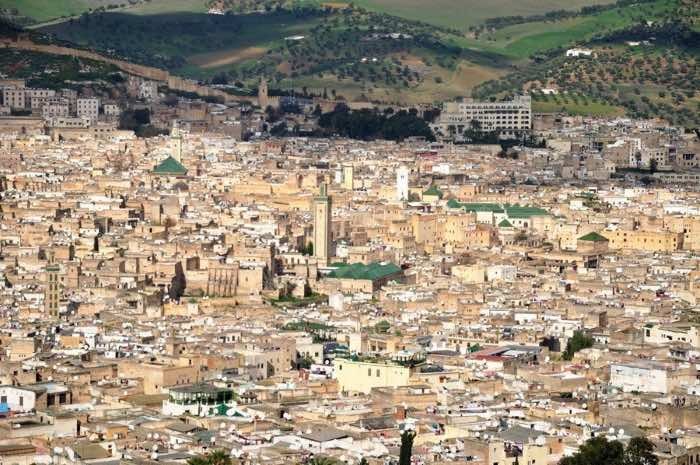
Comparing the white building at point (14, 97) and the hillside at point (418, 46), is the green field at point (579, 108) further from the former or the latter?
the white building at point (14, 97)

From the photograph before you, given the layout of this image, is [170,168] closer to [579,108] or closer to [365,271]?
[365,271]

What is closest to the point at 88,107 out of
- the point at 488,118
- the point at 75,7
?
the point at 488,118

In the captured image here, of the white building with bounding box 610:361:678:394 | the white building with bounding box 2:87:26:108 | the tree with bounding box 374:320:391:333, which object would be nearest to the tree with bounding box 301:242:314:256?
the tree with bounding box 374:320:391:333

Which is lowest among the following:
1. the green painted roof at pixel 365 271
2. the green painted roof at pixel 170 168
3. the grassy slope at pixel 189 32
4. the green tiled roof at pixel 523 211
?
the green painted roof at pixel 365 271

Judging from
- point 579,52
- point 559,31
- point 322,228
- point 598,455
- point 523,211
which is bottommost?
point 598,455

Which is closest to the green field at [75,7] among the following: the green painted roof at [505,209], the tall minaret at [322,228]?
the green painted roof at [505,209]
